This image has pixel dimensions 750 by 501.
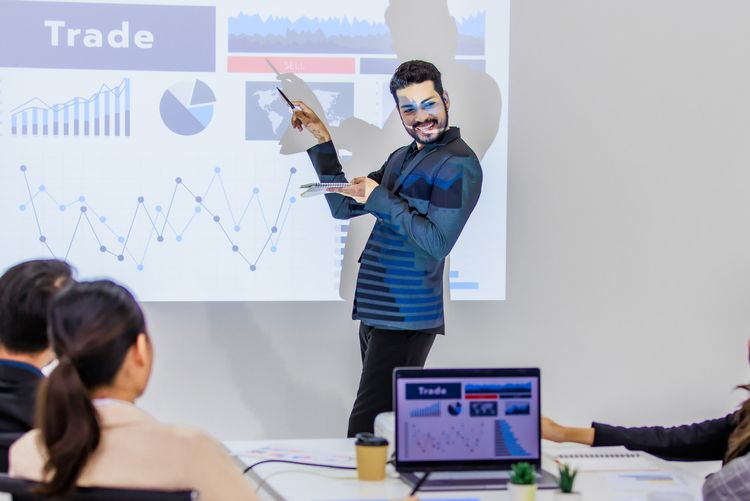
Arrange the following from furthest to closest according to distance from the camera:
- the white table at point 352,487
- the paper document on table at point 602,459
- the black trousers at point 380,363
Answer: the black trousers at point 380,363 < the paper document on table at point 602,459 < the white table at point 352,487

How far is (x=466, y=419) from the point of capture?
1.90 meters

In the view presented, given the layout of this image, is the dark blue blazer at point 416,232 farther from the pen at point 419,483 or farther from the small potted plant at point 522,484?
the small potted plant at point 522,484

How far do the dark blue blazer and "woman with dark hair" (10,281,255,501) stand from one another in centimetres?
136

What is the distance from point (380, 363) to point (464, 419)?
0.85 m

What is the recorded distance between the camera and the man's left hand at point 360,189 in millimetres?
2822

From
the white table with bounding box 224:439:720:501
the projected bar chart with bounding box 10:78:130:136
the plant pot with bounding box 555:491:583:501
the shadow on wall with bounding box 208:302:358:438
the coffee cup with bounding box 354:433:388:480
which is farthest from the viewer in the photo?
the shadow on wall with bounding box 208:302:358:438

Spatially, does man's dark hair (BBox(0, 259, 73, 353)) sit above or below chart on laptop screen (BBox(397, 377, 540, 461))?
above

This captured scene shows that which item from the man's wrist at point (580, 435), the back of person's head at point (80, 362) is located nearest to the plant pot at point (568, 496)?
the man's wrist at point (580, 435)

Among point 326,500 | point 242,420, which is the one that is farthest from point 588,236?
point 326,500

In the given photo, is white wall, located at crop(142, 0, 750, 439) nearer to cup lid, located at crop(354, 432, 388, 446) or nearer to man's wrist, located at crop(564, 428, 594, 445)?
man's wrist, located at crop(564, 428, 594, 445)

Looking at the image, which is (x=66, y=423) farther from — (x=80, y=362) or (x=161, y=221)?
(x=161, y=221)

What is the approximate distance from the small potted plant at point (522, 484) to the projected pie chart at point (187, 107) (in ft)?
7.36

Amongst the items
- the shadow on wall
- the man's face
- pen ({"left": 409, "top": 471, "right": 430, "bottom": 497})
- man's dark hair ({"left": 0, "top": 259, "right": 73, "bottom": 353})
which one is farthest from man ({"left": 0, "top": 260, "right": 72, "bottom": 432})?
the shadow on wall

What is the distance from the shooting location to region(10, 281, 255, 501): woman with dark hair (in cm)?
135
